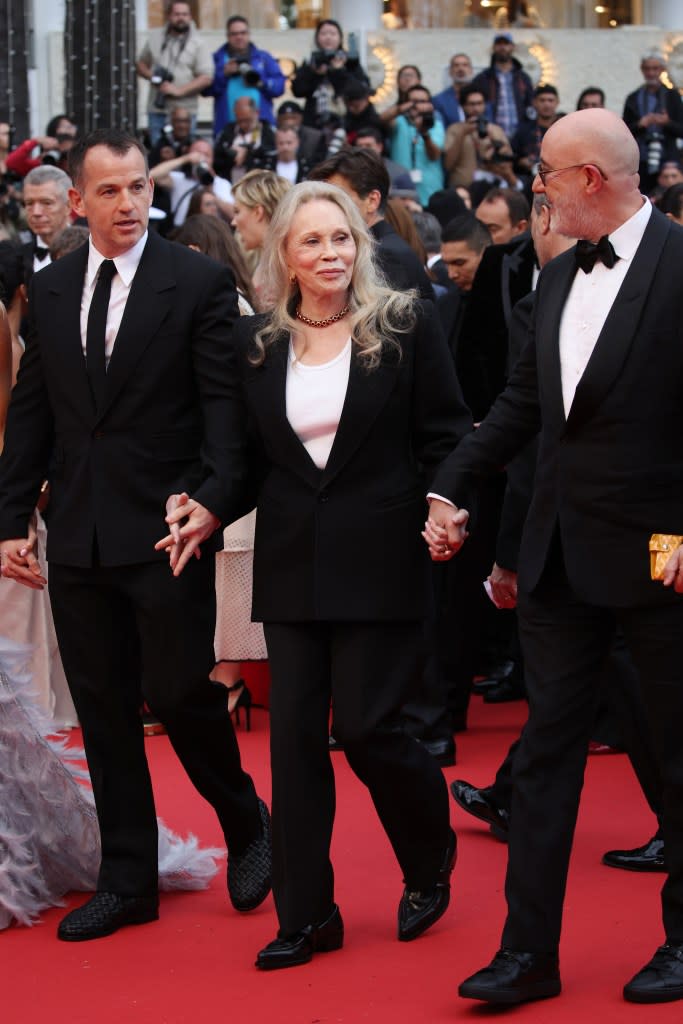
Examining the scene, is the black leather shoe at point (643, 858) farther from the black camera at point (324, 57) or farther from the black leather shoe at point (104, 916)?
the black camera at point (324, 57)

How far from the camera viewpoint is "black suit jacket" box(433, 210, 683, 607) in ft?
12.7

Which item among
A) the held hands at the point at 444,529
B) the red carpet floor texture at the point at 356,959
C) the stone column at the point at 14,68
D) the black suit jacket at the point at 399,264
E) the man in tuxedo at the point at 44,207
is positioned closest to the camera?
the red carpet floor texture at the point at 356,959

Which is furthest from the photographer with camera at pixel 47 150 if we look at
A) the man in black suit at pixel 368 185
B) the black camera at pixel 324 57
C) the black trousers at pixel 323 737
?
the black trousers at pixel 323 737

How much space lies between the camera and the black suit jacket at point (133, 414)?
4.51 metres

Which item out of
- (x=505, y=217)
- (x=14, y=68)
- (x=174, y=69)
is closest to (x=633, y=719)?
(x=505, y=217)

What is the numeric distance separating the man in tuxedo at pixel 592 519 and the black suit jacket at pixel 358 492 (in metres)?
0.41

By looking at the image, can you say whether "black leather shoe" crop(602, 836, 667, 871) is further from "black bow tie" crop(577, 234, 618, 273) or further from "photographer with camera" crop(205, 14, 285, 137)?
"photographer with camera" crop(205, 14, 285, 137)

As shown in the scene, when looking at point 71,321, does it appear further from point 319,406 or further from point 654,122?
point 654,122

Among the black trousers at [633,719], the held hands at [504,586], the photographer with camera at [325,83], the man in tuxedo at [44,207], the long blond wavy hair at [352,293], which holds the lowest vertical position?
the black trousers at [633,719]

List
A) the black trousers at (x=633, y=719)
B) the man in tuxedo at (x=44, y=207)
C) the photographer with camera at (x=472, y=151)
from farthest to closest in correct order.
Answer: the photographer with camera at (x=472, y=151) → the man in tuxedo at (x=44, y=207) → the black trousers at (x=633, y=719)

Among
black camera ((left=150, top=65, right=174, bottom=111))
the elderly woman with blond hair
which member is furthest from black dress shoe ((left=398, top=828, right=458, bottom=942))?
black camera ((left=150, top=65, right=174, bottom=111))

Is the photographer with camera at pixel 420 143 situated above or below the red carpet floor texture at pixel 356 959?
above

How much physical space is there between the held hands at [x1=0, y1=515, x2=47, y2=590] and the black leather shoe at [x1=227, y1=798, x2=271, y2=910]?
957 mm

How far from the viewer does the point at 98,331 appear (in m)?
4.55
